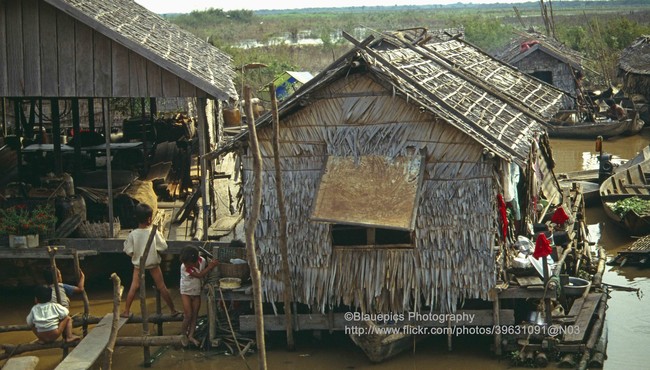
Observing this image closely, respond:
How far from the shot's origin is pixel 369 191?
11266mm

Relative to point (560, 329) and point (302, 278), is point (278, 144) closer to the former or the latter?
point (302, 278)


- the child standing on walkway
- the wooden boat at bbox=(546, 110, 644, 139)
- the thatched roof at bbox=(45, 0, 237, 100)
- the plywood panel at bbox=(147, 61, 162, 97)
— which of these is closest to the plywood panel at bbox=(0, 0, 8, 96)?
the thatched roof at bbox=(45, 0, 237, 100)

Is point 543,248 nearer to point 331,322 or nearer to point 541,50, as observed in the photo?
point 331,322

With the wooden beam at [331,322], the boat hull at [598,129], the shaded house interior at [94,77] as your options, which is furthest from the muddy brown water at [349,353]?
the boat hull at [598,129]

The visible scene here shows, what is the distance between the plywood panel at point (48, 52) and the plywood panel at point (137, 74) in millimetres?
1063

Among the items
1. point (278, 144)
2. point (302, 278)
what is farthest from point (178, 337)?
point (278, 144)

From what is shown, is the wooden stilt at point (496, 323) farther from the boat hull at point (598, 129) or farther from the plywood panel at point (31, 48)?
the boat hull at point (598, 129)

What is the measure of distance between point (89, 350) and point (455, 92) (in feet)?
17.5

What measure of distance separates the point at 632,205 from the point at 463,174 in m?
7.37

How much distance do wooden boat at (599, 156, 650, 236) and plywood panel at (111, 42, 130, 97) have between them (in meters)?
8.66

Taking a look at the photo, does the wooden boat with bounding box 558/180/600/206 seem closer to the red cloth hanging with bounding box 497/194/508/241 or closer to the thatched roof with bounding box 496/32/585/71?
the red cloth hanging with bounding box 497/194/508/241

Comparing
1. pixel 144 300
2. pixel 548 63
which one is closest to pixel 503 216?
pixel 144 300

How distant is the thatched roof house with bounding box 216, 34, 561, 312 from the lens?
437 inches

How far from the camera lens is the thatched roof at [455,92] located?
11023mm
